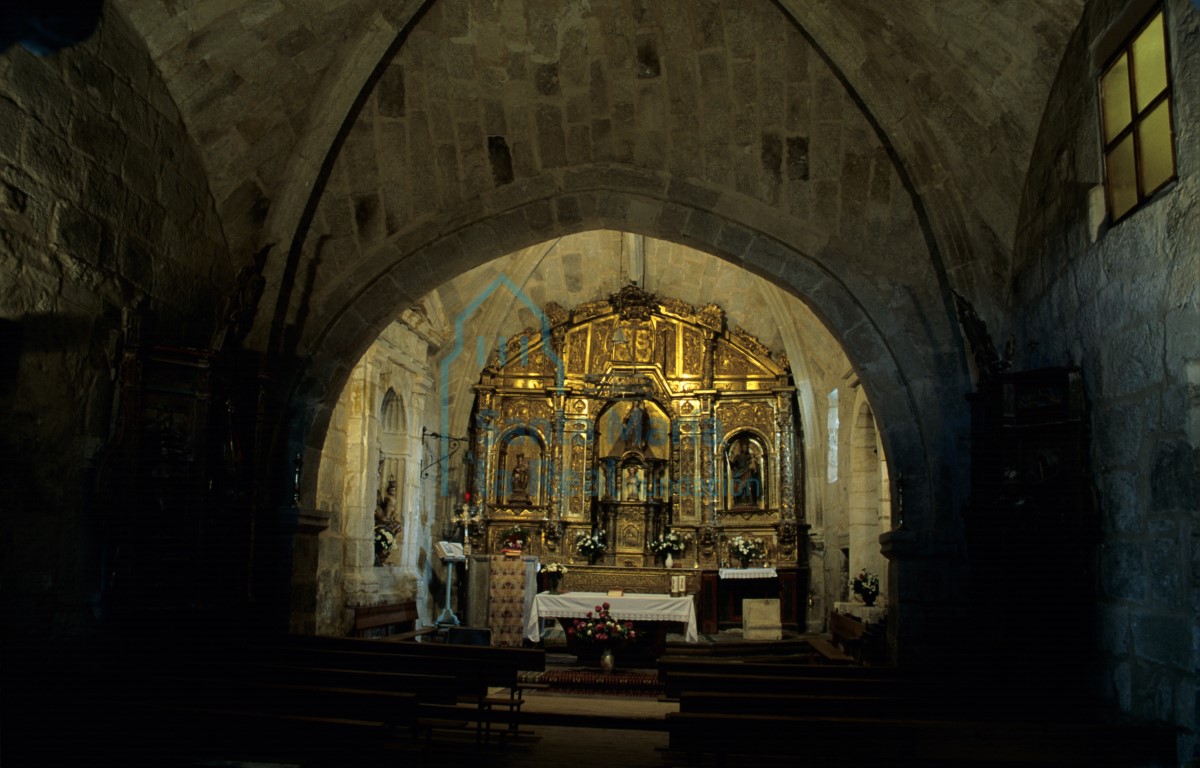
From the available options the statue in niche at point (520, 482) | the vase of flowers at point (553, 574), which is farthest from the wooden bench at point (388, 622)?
the statue in niche at point (520, 482)

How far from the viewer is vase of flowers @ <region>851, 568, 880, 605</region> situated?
10.2 m

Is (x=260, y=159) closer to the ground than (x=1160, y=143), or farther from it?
farther from it

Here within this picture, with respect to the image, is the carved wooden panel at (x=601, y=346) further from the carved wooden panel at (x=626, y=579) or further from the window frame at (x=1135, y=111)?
the window frame at (x=1135, y=111)

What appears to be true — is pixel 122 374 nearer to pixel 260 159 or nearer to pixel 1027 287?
pixel 260 159

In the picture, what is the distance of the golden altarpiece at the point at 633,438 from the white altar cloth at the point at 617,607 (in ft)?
8.21

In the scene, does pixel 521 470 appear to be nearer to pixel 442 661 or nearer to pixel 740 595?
pixel 740 595

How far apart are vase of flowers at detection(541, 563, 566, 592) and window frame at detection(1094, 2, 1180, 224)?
9.58 metres

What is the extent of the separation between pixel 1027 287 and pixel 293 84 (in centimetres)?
538

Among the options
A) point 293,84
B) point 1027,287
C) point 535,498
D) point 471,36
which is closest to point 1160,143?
point 1027,287

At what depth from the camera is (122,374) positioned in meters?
6.00

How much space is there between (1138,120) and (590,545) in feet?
33.4

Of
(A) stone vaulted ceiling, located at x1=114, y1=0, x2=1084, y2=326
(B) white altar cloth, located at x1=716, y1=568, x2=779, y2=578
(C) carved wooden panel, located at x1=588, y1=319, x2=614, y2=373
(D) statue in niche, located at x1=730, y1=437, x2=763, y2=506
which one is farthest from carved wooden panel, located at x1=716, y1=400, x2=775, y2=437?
(A) stone vaulted ceiling, located at x1=114, y1=0, x2=1084, y2=326

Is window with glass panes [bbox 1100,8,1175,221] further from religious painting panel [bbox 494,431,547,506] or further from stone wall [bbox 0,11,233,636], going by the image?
religious painting panel [bbox 494,431,547,506]

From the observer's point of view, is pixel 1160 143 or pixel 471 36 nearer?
pixel 1160 143
